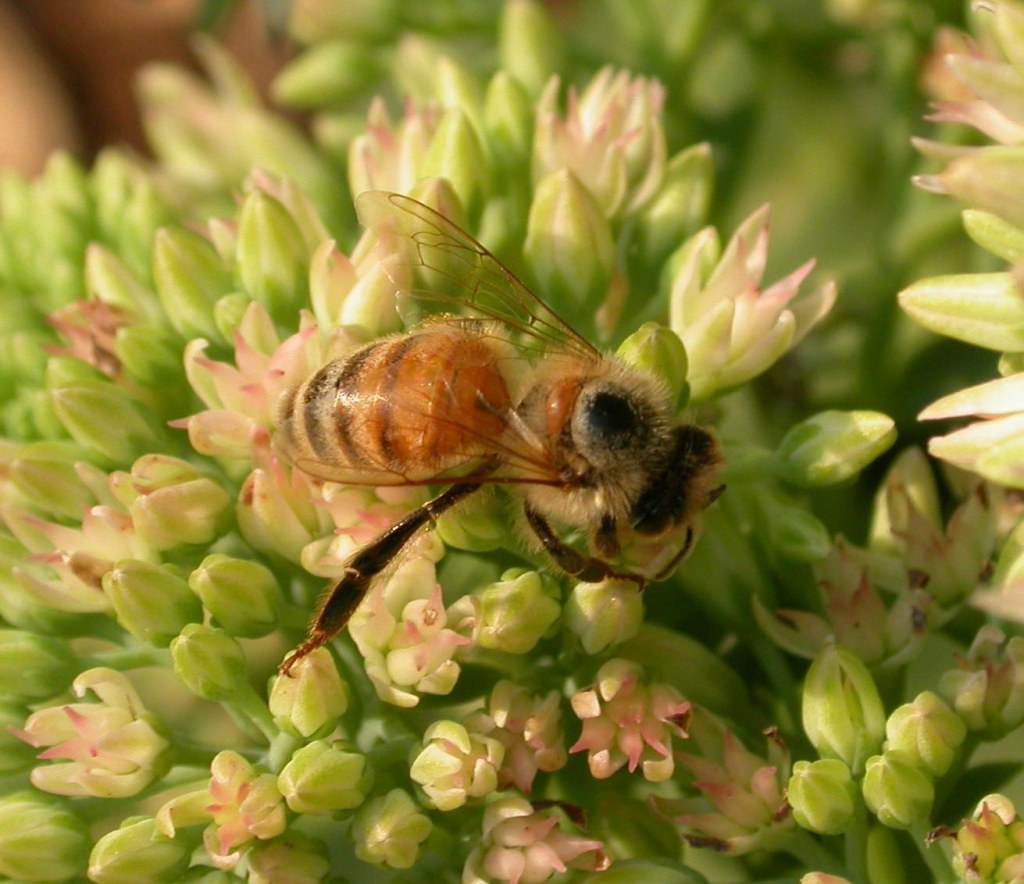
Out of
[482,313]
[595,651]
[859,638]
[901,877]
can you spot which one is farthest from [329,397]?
[901,877]

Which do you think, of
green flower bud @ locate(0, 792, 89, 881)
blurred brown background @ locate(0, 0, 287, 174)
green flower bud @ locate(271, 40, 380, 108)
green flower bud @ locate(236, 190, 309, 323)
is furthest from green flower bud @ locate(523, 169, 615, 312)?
blurred brown background @ locate(0, 0, 287, 174)

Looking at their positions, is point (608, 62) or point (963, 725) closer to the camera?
point (963, 725)

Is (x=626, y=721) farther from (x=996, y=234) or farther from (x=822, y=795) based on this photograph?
(x=996, y=234)

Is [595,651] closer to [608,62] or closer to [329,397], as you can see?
[329,397]

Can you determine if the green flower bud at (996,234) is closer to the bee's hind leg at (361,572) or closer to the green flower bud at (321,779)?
the bee's hind leg at (361,572)

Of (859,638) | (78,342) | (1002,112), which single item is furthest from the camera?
(78,342)

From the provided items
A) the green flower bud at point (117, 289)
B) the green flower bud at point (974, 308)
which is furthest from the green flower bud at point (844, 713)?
the green flower bud at point (117, 289)

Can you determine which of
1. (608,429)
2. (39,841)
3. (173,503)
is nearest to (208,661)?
(173,503)
